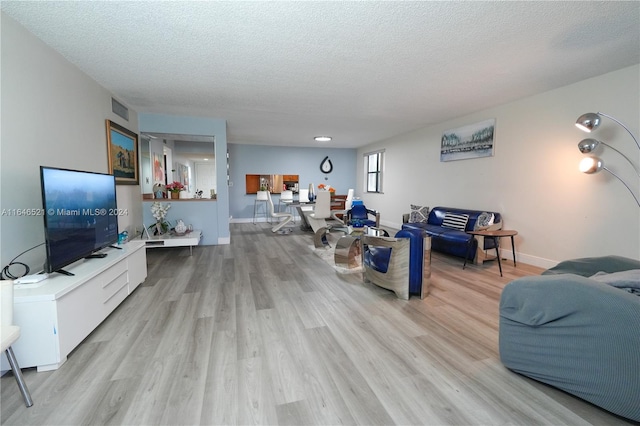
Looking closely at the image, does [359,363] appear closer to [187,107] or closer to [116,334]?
[116,334]

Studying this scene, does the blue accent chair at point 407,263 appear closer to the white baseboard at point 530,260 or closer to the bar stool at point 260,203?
the white baseboard at point 530,260

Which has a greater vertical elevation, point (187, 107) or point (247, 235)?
point (187, 107)

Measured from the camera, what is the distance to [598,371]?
4.68 ft

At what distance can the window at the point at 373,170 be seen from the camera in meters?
8.57

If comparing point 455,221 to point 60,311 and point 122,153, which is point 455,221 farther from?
point 122,153

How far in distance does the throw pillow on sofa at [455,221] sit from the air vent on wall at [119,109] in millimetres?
5648

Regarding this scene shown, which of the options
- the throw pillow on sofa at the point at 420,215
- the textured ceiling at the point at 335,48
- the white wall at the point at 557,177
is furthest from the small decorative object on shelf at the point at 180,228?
the white wall at the point at 557,177

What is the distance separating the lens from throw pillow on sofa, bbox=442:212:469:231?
4.63 meters

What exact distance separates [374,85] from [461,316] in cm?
288

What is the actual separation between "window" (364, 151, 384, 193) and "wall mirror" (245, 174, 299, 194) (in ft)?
7.99

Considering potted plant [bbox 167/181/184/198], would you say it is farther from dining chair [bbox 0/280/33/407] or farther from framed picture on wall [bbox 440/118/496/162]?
framed picture on wall [bbox 440/118/496/162]

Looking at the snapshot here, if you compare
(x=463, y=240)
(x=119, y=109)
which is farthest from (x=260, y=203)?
(x=463, y=240)

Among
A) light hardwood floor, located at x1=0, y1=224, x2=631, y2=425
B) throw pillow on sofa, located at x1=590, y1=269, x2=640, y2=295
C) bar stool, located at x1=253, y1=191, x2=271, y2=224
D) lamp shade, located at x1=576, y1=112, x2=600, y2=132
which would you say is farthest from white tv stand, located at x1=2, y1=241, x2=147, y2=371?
bar stool, located at x1=253, y1=191, x2=271, y2=224

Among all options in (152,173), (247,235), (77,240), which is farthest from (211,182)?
(77,240)
